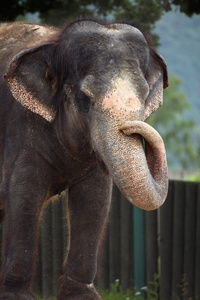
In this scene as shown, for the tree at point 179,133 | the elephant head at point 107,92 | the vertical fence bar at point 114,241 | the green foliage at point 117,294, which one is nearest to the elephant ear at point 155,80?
the elephant head at point 107,92

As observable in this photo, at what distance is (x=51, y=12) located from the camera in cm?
836

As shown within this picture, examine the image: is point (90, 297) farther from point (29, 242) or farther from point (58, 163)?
point (58, 163)

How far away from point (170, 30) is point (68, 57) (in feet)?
86.3

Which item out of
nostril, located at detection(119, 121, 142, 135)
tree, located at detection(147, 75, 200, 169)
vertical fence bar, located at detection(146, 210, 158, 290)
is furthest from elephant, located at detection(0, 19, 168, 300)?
tree, located at detection(147, 75, 200, 169)

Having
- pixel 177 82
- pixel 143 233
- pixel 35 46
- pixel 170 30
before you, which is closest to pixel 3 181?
pixel 35 46

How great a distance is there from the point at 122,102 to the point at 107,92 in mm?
136

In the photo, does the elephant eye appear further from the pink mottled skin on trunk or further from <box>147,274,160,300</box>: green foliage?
<box>147,274,160,300</box>: green foliage

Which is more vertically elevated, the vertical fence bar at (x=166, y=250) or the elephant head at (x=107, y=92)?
the elephant head at (x=107, y=92)

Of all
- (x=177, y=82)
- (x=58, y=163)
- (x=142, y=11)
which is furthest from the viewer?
(x=177, y=82)

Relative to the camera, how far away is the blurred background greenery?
8242 mm

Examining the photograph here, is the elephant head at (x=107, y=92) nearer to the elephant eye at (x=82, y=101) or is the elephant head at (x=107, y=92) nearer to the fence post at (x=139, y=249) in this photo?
the elephant eye at (x=82, y=101)

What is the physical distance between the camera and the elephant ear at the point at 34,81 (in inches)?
180

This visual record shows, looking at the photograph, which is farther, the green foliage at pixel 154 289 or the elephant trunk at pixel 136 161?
the green foliage at pixel 154 289

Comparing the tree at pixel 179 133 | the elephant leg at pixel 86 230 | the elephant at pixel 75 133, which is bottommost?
the tree at pixel 179 133
